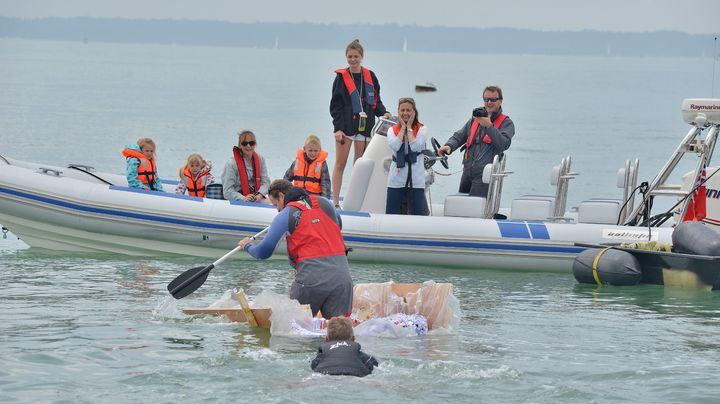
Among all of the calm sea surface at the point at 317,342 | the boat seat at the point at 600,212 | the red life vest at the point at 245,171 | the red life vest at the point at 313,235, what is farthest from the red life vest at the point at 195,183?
the red life vest at the point at 313,235

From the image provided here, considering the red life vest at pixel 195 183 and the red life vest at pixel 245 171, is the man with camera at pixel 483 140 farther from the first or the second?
the red life vest at pixel 195 183

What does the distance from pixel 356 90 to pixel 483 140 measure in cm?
143

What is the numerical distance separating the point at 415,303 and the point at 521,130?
100 feet

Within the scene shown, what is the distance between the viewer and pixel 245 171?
40.1 feet

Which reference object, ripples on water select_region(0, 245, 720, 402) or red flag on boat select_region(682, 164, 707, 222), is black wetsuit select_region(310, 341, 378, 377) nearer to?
ripples on water select_region(0, 245, 720, 402)

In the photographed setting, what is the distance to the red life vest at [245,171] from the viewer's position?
12.0m

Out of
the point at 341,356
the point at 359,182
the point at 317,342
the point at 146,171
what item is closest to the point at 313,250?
the point at 317,342

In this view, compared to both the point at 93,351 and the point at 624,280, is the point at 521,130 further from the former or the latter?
the point at 93,351

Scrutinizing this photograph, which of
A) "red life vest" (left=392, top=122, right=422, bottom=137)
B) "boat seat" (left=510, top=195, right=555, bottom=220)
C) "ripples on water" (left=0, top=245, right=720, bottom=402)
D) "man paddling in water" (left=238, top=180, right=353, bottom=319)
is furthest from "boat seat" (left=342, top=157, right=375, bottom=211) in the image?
"man paddling in water" (left=238, top=180, right=353, bottom=319)

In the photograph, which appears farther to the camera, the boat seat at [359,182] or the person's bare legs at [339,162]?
the person's bare legs at [339,162]

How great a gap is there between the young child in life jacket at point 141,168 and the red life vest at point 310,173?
66.7 inches

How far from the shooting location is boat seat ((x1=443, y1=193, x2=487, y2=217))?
39.0 feet

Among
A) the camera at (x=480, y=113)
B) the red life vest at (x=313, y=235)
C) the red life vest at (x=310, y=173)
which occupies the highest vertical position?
the camera at (x=480, y=113)

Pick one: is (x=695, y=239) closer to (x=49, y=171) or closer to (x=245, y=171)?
(x=245, y=171)
